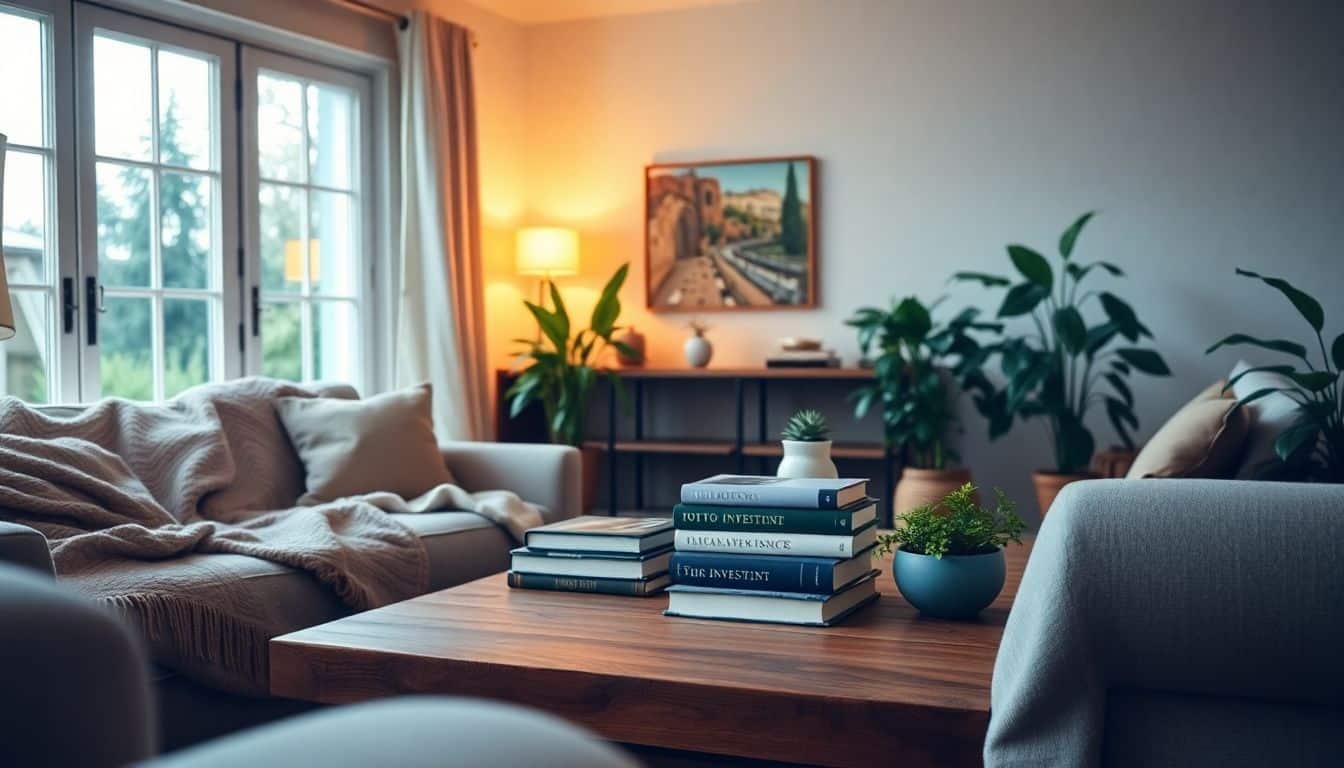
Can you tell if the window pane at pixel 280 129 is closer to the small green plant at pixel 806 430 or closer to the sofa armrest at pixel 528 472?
the sofa armrest at pixel 528 472

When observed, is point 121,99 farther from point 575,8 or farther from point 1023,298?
point 1023,298

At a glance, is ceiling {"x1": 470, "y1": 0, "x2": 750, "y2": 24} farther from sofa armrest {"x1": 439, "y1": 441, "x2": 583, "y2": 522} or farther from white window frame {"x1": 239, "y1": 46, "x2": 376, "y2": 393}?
sofa armrest {"x1": 439, "y1": 441, "x2": 583, "y2": 522}

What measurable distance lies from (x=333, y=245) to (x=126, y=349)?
3.65 feet

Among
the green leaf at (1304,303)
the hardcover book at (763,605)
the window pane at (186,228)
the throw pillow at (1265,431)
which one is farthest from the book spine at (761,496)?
the window pane at (186,228)

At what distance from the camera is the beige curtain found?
493cm

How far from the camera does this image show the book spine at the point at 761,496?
1835 mm

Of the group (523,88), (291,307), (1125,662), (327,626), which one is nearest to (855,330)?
(523,88)

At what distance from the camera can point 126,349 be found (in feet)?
13.1

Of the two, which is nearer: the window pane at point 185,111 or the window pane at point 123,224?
the window pane at point 123,224

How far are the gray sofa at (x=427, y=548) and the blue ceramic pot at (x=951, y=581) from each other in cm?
133

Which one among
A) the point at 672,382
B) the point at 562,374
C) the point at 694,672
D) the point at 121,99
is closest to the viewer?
the point at 694,672

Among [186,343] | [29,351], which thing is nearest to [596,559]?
[29,351]

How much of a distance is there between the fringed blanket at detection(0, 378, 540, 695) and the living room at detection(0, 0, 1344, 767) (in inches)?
0.5

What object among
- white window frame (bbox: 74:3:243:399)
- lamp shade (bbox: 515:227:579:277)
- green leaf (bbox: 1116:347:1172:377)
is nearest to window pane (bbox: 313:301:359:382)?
white window frame (bbox: 74:3:243:399)
